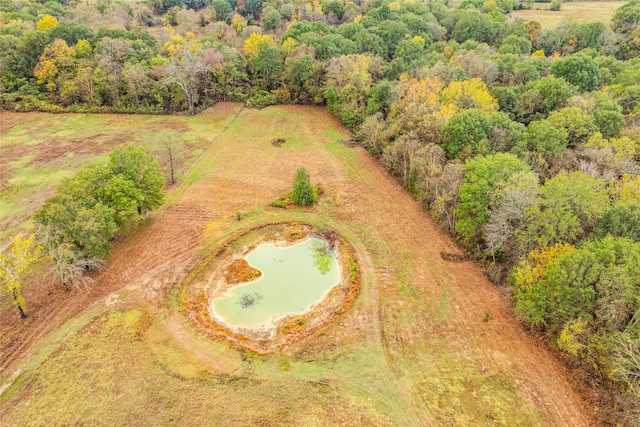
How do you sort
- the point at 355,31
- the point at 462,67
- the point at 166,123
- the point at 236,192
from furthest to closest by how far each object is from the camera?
the point at 355,31 → the point at 166,123 → the point at 462,67 → the point at 236,192

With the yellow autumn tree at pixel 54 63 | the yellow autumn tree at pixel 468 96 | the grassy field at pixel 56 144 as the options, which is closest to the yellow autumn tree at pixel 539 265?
the yellow autumn tree at pixel 468 96

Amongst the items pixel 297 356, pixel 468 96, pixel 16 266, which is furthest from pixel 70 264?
pixel 468 96

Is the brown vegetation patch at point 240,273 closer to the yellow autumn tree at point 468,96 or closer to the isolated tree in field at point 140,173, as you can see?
the isolated tree in field at point 140,173

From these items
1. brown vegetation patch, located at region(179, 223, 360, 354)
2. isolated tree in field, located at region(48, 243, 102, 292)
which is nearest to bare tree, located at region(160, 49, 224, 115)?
brown vegetation patch, located at region(179, 223, 360, 354)

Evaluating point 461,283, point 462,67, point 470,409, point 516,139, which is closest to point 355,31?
point 462,67

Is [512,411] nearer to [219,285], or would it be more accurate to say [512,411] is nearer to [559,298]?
[559,298]

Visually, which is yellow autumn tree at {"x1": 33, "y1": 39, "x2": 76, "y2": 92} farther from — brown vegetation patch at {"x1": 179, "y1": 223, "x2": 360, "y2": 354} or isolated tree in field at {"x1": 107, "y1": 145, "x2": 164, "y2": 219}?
brown vegetation patch at {"x1": 179, "y1": 223, "x2": 360, "y2": 354}
